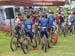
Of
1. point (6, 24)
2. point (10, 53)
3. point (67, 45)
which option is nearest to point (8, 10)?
point (6, 24)

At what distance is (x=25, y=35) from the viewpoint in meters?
22.1

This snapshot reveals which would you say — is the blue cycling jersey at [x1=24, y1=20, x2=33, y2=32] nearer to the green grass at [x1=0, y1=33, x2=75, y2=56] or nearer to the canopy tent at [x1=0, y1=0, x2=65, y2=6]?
the green grass at [x1=0, y1=33, x2=75, y2=56]

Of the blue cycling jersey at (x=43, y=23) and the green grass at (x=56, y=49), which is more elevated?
the blue cycling jersey at (x=43, y=23)

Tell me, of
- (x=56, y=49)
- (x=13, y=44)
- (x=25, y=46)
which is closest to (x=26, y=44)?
(x=25, y=46)

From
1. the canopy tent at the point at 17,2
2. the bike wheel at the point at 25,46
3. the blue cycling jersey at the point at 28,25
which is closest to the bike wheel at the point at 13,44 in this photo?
the bike wheel at the point at 25,46

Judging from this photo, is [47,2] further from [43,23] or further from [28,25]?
[28,25]

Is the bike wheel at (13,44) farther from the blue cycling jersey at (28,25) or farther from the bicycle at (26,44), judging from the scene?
the blue cycling jersey at (28,25)

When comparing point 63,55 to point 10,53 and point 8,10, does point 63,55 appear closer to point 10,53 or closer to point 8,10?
point 10,53

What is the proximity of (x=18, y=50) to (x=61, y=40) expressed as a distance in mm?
6097

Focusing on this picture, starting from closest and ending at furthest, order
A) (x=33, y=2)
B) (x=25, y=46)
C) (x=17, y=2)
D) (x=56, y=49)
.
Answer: (x=25, y=46) → (x=56, y=49) → (x=33, y=2) → (x=17, y=2)

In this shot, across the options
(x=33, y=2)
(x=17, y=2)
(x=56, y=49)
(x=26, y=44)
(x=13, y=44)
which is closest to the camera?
(x=26, y=44)

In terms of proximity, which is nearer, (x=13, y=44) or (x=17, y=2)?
(x=13, y=44)

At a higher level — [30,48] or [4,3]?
[4,3]

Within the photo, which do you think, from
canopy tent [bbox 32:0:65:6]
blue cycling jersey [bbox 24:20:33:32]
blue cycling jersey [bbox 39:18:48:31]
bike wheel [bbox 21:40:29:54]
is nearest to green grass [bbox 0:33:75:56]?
bike wheel [bbox 21:40:29:54]
